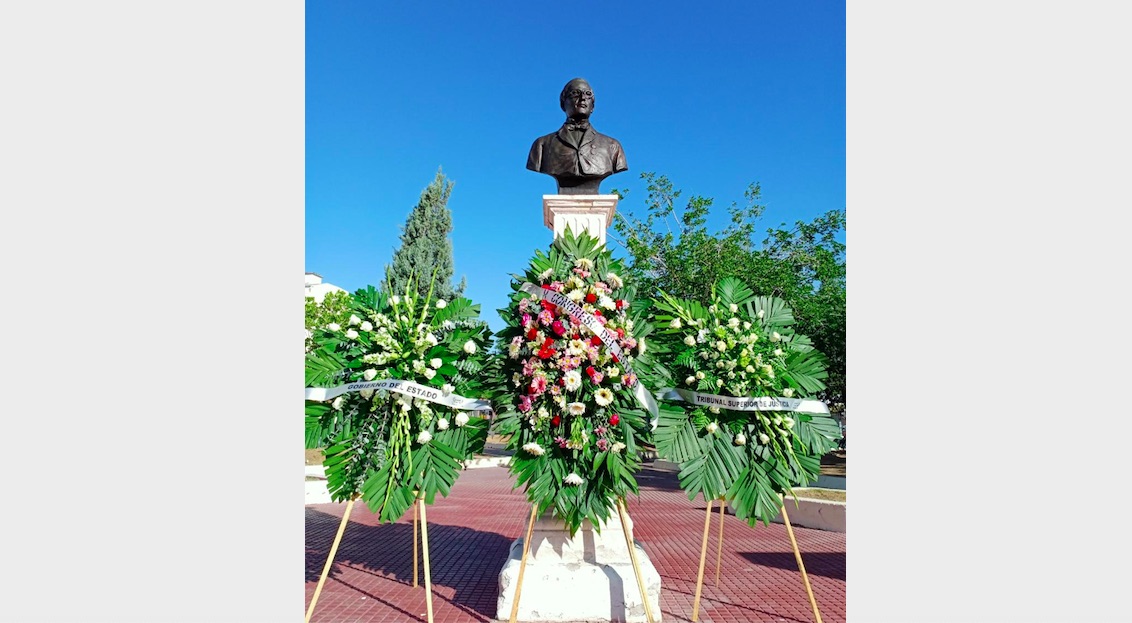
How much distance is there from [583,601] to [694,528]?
16.8ft

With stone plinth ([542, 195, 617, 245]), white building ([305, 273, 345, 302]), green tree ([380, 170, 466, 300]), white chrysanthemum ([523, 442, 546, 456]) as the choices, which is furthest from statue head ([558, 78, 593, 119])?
white building ([305, 273, 345, 302])

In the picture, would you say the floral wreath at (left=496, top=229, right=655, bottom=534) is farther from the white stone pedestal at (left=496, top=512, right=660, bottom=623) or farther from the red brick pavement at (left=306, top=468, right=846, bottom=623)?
the red brick pavement at (left=306, top=468, right=846, bottom=623)

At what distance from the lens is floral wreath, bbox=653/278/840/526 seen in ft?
14.8

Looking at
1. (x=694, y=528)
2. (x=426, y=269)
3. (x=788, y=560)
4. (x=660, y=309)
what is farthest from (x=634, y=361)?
(x=426, y=269)

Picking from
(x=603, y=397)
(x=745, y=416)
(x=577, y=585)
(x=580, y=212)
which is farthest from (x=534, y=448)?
(x=580, y=212)

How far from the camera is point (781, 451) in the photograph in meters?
4.55

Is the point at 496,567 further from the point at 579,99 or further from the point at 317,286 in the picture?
the point at 317,286

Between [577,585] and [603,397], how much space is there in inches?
68.8

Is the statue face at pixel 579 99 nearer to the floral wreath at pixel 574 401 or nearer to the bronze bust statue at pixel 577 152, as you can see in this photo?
the bronze bust statue at pixel 577 152

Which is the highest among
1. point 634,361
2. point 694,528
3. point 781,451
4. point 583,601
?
point 634,361

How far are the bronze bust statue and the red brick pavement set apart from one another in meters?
3.31

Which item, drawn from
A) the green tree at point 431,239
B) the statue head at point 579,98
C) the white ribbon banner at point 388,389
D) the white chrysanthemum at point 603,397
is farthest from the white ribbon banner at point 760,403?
the green tree at point 431,239

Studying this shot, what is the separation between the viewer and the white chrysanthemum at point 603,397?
4461 mm

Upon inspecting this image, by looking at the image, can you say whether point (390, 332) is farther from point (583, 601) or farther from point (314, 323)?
point (314, 323)
